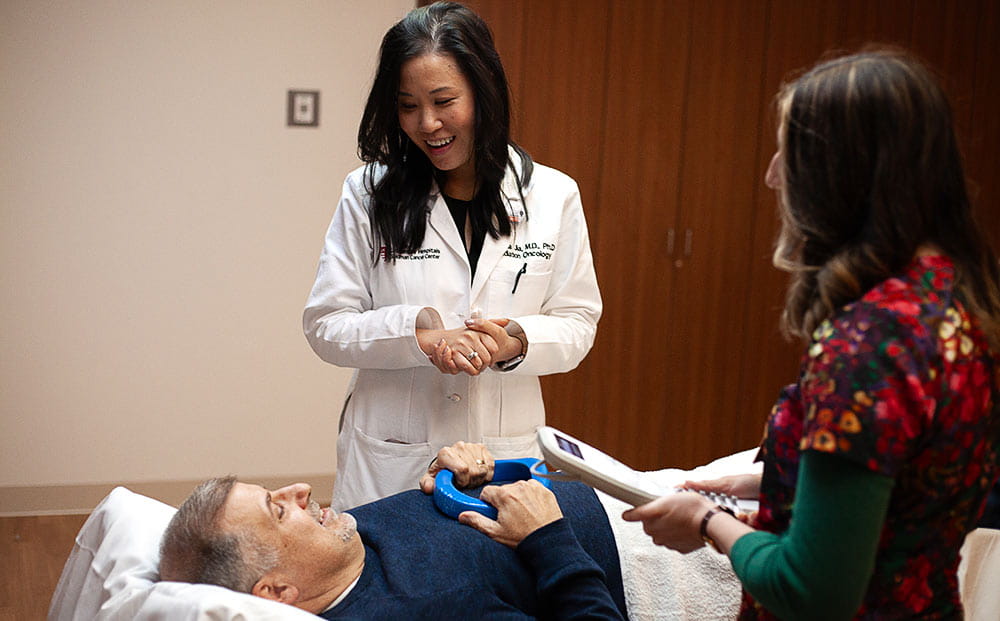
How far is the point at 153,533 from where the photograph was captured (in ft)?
5.35

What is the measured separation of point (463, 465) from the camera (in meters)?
1.84

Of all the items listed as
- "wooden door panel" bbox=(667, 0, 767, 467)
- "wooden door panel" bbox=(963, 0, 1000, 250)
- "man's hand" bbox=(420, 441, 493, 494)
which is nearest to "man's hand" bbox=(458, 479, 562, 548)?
"man's hand" bbox=(420, 441, 493, 494)

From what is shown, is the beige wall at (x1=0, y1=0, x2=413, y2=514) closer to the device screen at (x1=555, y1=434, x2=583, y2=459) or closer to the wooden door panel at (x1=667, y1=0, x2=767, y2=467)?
the wooden door panel at (x1=667, y1=0, x2=767, y2=467)

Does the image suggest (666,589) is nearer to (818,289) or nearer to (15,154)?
(818,289)

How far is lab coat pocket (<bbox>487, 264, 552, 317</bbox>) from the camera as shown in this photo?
209 cm

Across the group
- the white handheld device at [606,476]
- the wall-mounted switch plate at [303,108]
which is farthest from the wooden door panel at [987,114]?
the white handheld device at [606,476]

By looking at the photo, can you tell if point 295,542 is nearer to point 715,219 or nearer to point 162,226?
point 162,226

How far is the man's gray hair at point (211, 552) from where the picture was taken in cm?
147

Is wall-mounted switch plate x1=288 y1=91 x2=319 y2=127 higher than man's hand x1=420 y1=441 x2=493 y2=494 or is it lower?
higher

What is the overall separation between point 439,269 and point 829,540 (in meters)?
1.27

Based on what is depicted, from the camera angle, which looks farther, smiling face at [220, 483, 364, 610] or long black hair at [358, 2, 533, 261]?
long black hair at [358, 2, 533, 261]

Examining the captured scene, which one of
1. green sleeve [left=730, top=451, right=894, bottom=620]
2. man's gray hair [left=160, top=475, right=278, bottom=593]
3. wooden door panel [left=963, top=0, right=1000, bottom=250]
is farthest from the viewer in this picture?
wooden door panel [left=963, top=0, right=1000, bottom=250]

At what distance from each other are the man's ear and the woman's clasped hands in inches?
22.0

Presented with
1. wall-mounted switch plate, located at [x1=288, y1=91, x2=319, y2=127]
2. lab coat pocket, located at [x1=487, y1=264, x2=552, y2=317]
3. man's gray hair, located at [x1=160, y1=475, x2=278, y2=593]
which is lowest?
man's gray hair, located at [x1=160, y1=475, x2=278, y2=593]
